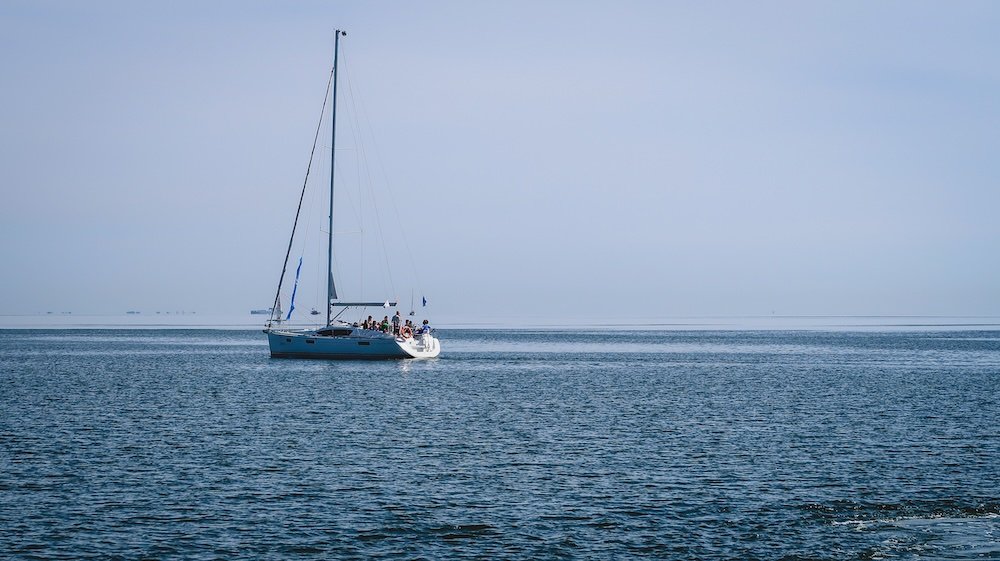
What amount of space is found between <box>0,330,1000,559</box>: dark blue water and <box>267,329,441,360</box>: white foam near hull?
2198cm

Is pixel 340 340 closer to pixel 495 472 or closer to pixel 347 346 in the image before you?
pixel 347 346

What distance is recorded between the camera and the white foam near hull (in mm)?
94875

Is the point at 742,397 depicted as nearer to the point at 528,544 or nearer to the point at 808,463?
the point at 808,463

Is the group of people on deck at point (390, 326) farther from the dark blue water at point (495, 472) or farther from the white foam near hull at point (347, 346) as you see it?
the dark blue water at point (495, 472)

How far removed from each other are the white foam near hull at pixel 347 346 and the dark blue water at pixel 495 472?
22.0 meters

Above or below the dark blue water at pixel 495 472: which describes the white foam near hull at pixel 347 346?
above

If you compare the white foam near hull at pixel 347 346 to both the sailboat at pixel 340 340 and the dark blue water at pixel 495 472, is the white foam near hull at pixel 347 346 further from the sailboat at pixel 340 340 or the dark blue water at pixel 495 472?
the dark blue water at pixel 495 472

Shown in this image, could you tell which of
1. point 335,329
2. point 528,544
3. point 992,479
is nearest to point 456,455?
point 528,544

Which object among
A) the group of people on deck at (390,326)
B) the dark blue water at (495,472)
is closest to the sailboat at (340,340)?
the group of people on deck at (390,326)

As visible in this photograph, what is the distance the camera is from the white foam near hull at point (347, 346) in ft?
311

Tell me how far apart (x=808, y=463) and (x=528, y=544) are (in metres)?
16.1

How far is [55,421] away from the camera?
49.5 m

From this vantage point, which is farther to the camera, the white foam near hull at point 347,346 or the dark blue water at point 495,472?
the white foam near hull at point 347,346

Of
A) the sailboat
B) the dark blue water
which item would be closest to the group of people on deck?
the sailboat
